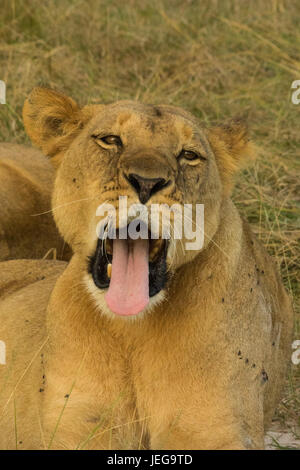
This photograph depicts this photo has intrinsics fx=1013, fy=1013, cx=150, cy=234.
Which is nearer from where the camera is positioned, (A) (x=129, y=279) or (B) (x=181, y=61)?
(A) (x=129, y=279)

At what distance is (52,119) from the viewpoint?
3348 millimetres

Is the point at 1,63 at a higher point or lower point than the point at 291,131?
higher

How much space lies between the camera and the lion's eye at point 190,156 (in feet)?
10.0

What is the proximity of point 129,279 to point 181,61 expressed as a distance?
15.0ft

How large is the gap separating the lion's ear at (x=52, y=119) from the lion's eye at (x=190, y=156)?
43 cm

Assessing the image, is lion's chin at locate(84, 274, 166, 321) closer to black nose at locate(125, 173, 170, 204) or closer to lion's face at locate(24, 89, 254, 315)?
lion's face at locate(24, 89, 254, 315)

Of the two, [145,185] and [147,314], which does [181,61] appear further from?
[145,185]

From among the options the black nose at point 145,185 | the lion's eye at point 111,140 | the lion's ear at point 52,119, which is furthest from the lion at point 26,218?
the black nose at point 145,185

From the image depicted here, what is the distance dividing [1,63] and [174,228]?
14.7 ft

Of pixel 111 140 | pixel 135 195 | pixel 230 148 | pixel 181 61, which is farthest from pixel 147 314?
pixel 181 61

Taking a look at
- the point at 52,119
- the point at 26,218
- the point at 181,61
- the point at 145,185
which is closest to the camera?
→ the point at 145,185
